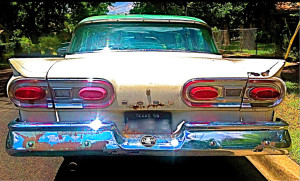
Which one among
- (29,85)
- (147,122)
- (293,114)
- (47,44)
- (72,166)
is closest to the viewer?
(29,85)

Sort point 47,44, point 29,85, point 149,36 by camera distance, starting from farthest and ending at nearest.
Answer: point 47,44 < point 149,36 < point 29,85

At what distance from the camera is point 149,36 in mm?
4262

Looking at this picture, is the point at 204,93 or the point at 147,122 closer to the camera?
the point at 204,93

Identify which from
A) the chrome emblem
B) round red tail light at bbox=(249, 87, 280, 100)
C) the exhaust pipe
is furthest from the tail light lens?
the exhaust pipe

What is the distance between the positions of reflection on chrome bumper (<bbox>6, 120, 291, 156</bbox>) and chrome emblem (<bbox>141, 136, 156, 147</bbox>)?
0.02 m

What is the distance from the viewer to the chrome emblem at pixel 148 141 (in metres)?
2.86

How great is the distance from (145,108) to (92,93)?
0.46 metres

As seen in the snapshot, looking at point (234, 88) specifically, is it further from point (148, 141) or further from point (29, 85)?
point (29, 85)

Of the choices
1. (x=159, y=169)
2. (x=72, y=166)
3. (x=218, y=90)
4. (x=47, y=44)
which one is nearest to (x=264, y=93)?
(x=218, y=90)

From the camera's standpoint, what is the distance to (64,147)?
2.81 m

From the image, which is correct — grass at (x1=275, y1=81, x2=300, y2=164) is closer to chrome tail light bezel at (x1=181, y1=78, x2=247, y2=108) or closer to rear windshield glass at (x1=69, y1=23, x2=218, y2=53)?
chrome tail light bezel at (x1=181, y1=78, x2=247, y2=108)

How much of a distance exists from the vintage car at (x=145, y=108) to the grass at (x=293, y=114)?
4.16 feet

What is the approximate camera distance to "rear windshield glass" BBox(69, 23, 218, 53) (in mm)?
4152

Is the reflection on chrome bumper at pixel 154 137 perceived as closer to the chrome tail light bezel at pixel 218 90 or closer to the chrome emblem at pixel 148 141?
the chrome emblem at pixel 148 141
